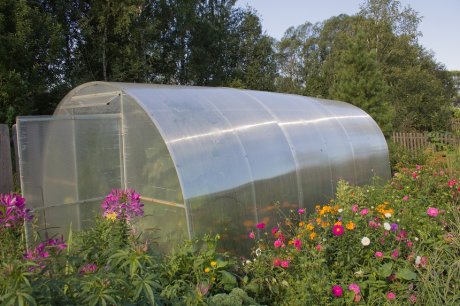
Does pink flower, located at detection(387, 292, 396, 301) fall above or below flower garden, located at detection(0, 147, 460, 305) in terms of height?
below

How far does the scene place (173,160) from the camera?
409 cm

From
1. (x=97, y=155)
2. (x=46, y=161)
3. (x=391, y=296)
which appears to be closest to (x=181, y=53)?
(x=97, y=155)

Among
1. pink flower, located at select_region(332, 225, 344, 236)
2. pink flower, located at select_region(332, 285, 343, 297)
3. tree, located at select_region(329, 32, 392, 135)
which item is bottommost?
pink flower, located at select_region(332, 285, 343, 297)

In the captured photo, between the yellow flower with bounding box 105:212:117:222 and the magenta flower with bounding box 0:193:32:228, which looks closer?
the magenta flower with bounding box 0:193:32:228

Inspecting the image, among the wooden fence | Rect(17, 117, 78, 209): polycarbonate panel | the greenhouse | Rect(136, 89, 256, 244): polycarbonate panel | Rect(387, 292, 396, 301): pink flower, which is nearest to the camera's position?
Rect(387, 292, 396, 301): pink flower

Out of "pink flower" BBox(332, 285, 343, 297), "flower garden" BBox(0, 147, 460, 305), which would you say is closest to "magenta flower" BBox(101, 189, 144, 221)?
"flower garden" BBox(0, 147, 460, 305)

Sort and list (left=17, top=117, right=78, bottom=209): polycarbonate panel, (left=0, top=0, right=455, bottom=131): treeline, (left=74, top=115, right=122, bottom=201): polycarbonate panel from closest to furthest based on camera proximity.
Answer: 1. (left=17, top=117, right=78, bottom=209): polycarbonate panel
2. (left=74, top=115, right=122, bottom=201): polycarbonate panel
3. (left=0, top=0, right=455, bottom=131): treeline

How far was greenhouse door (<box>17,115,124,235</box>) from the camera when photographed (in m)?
4.79

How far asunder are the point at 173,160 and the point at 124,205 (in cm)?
119

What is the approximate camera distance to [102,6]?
13539mm

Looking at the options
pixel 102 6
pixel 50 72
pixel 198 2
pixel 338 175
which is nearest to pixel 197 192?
pixel 338 175

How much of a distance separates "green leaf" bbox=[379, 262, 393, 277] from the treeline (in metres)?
8.60

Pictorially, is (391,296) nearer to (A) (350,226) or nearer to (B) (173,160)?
(A) (350,226)

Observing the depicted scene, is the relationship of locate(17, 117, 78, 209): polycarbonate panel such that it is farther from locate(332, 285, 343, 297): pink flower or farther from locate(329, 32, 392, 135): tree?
locate(329, 32, 392, 135): tree
